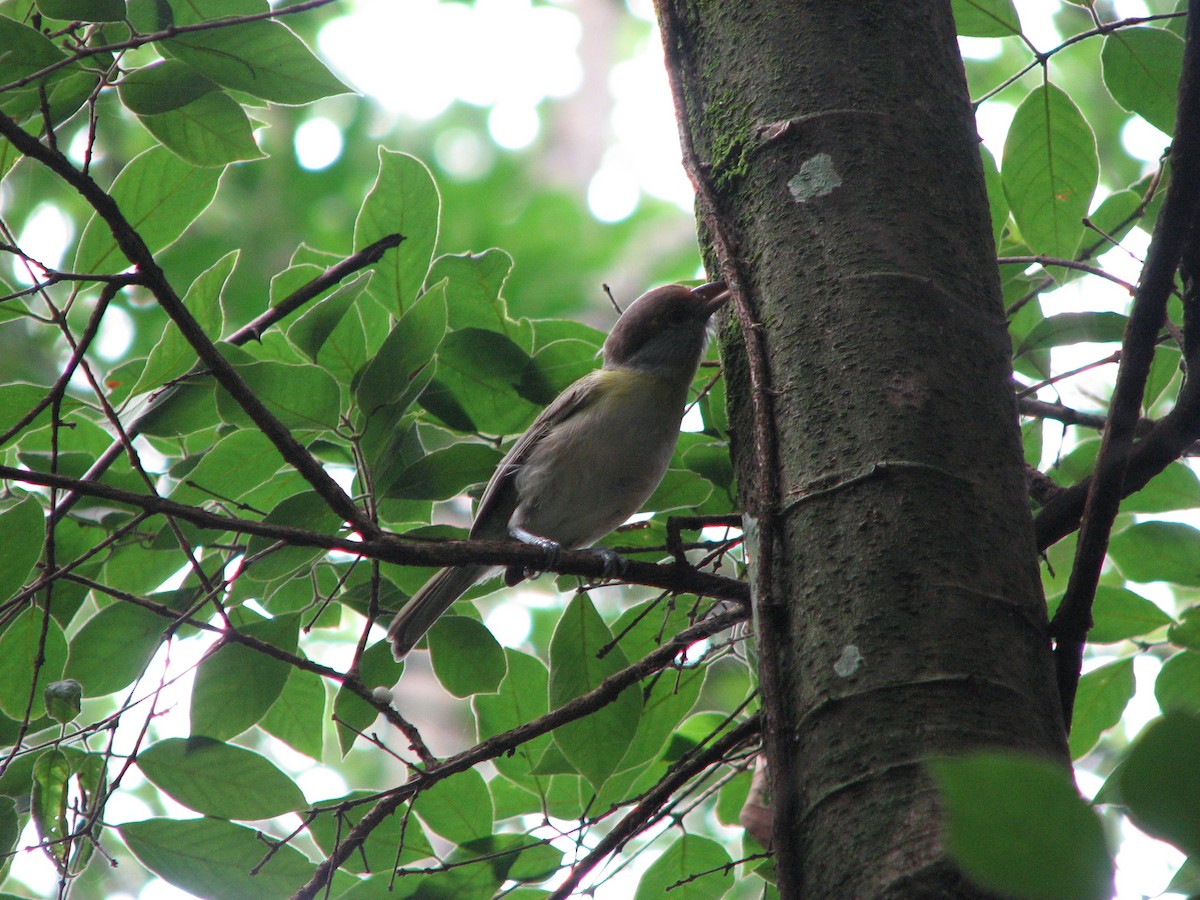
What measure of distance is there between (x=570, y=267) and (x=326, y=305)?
10697 mm

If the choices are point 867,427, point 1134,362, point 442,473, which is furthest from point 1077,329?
Result: point 442,473

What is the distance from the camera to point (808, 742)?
5.59 feet

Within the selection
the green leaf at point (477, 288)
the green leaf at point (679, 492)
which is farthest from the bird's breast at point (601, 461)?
the green leaf at point (477, 288)

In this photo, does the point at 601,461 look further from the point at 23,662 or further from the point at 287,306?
the point at 23,662

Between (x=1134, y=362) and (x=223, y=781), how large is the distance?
85.3 inches

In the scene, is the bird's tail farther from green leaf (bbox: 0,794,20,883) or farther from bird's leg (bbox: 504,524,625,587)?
green leaf (bbox: 0,794,20,883)

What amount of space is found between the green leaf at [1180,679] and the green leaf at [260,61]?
2530 mm

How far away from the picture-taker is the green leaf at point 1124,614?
8.93 ft

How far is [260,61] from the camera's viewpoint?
2350 mm

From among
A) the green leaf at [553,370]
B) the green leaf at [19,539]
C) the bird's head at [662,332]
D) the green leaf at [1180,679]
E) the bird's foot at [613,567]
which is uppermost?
the bird's head at [662,332]

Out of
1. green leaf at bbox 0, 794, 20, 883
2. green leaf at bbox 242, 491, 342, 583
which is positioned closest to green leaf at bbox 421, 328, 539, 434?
green leaf at bbox 242, 491, 342, 583

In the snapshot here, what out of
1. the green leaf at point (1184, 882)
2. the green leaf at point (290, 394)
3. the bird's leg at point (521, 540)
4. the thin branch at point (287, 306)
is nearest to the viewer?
the green leaf at point (1184, 882)

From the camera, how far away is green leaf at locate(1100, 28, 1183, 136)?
2.57m

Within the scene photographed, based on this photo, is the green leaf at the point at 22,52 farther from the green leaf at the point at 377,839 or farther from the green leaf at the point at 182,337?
the green leaf at the point at 377,839
